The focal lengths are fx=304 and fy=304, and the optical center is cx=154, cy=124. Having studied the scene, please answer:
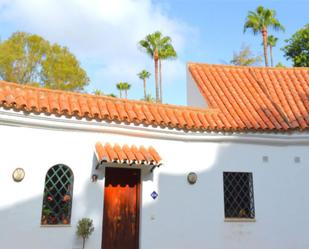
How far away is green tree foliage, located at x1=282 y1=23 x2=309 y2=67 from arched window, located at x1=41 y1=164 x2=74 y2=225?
21.7 m

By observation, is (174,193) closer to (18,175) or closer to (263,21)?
(18,175)

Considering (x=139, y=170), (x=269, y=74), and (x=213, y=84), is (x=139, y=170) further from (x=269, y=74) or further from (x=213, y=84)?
(x=269, y=74)

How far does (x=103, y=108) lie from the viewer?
8.23 metres

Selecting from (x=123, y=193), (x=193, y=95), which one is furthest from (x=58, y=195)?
(x=193, y=95)

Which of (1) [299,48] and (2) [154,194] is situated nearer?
(2) [154,194]

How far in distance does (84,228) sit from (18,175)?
1.98 m

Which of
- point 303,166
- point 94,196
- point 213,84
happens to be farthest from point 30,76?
point 303,166

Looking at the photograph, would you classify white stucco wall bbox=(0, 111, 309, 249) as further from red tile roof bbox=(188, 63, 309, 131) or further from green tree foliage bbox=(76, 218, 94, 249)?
red tile roof bbox=(188, 63, 309, 131)

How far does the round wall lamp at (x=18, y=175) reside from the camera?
6.96 meters

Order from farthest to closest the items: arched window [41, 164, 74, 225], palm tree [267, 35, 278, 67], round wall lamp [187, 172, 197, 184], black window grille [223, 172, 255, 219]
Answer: palm tree [267, 35, 278, 67] → black window grille [223, 172, 255, 219] → round wall lamp [187, 172, 197, 184] → arched window [41, 164, 74, 225]

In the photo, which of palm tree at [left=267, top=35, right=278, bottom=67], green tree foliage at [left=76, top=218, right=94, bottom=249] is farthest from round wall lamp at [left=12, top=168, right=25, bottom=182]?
palm tree at [left=267, top=35, right=278, bottom=67]

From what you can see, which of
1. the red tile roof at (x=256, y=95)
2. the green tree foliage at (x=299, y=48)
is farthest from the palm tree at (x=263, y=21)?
the red tile roof at (x=256, y=95)

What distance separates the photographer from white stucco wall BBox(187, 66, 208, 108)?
11.1 m

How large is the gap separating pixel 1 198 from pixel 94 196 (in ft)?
6.93
